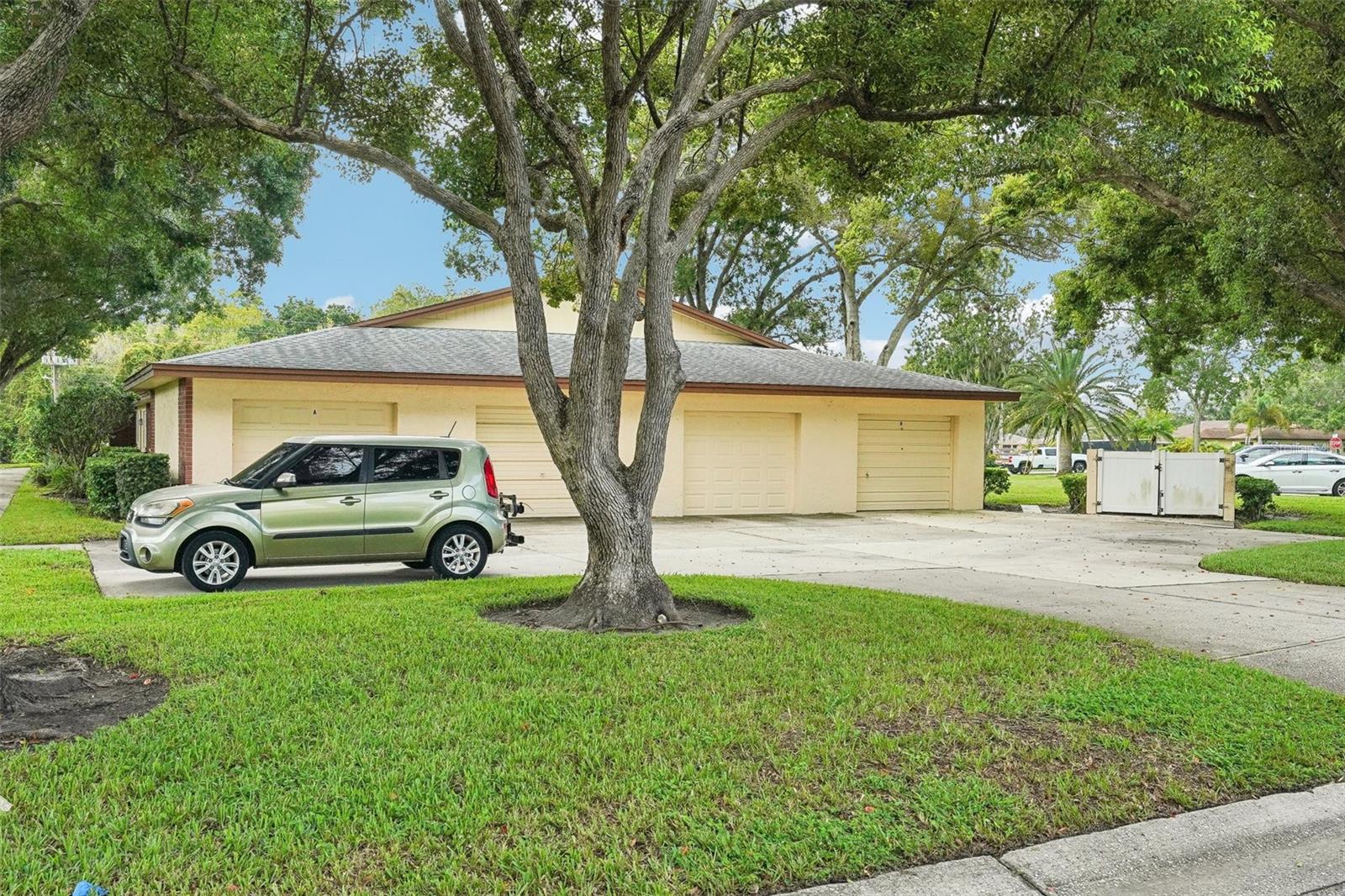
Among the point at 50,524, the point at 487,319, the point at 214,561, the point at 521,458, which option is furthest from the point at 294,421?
the point at 214,561

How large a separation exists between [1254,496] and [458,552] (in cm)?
1721

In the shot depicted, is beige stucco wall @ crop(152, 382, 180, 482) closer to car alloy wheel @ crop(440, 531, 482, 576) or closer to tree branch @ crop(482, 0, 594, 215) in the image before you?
car alloy wheel @ crop(440, 531, 482, 576)

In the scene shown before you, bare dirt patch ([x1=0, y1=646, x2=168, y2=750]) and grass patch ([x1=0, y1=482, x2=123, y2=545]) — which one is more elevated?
grass patch ([x1=0, y1=482, x2=123, y2=545])

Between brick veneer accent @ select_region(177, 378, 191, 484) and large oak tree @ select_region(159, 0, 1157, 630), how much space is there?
7146mm

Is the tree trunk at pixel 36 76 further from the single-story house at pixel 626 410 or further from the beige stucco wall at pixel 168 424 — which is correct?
the beige stucco wall at pixel 168 424

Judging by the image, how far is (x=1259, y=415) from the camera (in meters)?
68.1

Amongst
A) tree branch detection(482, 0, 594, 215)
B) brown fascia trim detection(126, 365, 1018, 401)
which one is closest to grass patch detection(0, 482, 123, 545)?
brown fascia trim detection(126, 365, 1018, 401)

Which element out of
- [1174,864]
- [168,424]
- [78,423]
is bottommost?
[1174,864]

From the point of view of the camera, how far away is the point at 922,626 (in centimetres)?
718

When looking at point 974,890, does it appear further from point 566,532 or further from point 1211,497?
point 1211,497

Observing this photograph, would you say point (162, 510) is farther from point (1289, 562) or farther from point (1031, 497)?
point (1031, 497)

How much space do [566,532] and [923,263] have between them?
1819 centimetres

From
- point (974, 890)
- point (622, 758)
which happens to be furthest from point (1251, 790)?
point (622, 758)

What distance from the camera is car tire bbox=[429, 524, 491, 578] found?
10.1 meters
